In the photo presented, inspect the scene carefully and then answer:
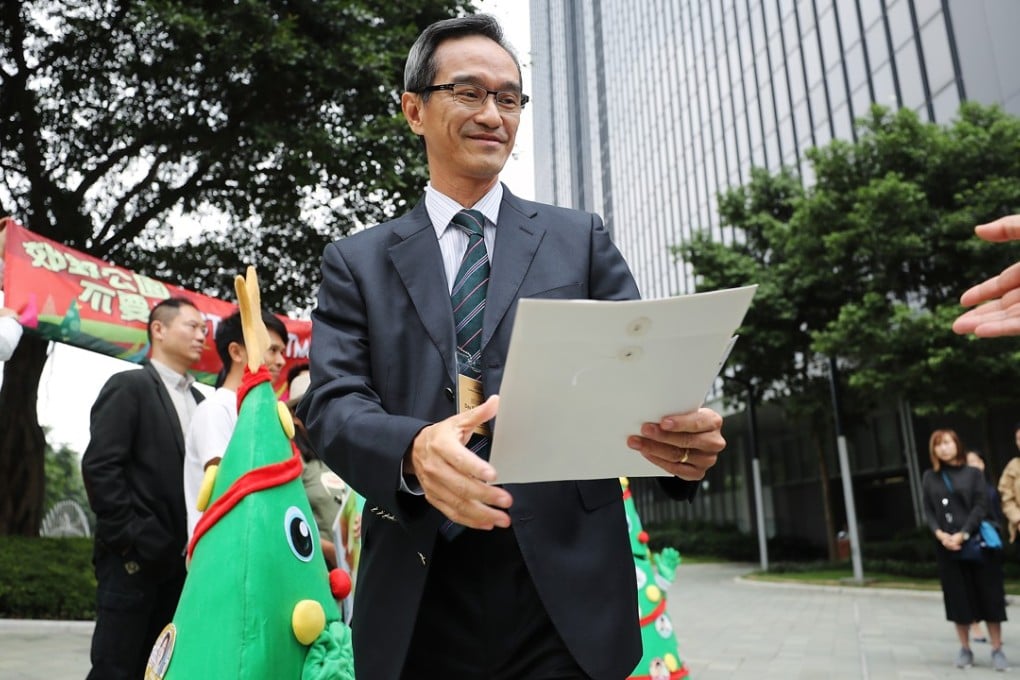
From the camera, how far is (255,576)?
2.64m

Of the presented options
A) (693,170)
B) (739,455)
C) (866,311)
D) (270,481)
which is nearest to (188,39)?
(270,481)

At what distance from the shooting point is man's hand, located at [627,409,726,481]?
130 cm

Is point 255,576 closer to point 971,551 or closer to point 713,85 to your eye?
point 971,551

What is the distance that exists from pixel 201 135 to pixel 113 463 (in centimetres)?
888

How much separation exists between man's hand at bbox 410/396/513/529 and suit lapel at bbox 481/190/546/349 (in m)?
0.39

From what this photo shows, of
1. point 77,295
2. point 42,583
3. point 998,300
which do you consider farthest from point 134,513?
point 42,583

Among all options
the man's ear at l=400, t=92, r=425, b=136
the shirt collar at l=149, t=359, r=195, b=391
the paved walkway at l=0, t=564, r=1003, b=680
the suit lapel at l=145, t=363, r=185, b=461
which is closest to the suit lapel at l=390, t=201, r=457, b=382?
the man's ear at l=400, t=92, r=425, b=136

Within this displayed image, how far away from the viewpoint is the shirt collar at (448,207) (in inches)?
70.3

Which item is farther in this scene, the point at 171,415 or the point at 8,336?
the point at 171,415

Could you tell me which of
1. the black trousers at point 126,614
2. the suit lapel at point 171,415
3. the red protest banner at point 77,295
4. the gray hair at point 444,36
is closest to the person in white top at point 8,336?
the suit lapel at point 171,415

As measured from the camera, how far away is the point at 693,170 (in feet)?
111

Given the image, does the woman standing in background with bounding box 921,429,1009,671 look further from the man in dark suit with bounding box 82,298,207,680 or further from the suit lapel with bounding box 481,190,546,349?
the suit lapel with bounding box 481,190,546,349

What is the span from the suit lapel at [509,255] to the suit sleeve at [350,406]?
23 centimetres

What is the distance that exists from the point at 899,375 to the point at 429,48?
14413 millimetres
